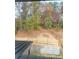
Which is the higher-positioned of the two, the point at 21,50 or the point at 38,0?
the point at 38,0

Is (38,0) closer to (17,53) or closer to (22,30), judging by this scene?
(22,30)

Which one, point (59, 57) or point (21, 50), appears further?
point (21, 50)
